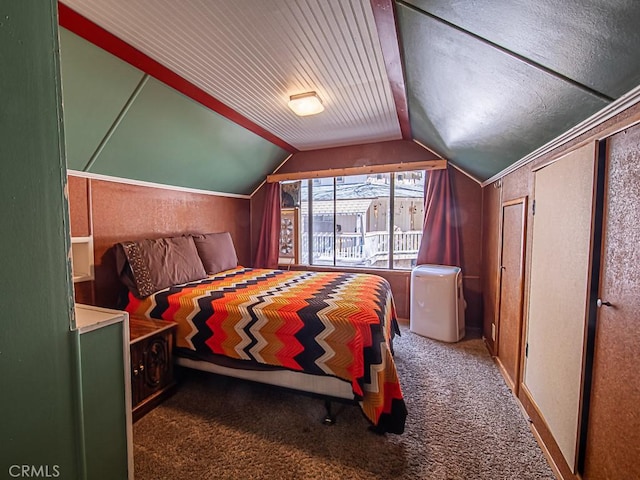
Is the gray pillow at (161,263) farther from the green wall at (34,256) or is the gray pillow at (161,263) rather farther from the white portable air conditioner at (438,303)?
the white portable air conditioner at (438,303)

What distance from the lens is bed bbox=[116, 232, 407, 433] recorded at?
70.7 inches

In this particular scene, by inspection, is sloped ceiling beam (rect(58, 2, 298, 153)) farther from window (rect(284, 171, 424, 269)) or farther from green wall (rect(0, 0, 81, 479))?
window (rect(284, 171, 424, 269))

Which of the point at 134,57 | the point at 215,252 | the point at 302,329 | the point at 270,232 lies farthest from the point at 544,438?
the point at 270,232

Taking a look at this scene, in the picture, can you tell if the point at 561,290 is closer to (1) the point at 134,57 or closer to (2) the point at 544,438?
(2) the point at 544,438

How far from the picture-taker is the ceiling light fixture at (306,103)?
2.41 metres

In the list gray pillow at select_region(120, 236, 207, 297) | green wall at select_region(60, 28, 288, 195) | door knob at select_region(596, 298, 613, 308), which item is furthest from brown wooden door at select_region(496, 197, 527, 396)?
gray pillow at select_region(120, 236, 207, 297)

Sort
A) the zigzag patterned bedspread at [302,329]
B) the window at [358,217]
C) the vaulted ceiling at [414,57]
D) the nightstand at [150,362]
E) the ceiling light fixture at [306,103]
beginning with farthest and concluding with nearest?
the window at [358,217]
the ceiling light fixture at [306,103]
the nightstand at [150,362]
the zigzag patterned bedspread at [302,329]
the vaulted ceiling at [414,57]

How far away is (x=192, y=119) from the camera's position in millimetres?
2619

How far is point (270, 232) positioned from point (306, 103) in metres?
2.32

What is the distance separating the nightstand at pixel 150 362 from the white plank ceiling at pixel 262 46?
6.11 feet

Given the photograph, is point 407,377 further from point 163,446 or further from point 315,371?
point 163,446

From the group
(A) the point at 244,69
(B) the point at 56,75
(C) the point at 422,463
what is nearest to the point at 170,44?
(A) the point at 244,69

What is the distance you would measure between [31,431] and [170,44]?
78.2 inches

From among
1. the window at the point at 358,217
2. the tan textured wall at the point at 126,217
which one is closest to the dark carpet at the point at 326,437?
the tan textured wall at the point at 126,217
